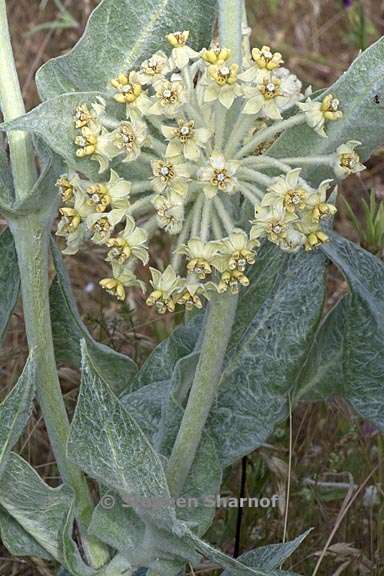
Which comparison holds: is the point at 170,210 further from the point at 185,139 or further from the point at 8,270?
the point at 8,270

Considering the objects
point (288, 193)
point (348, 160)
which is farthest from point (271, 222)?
point (348, 160)

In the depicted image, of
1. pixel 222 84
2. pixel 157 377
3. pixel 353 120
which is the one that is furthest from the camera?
pixel 157 377

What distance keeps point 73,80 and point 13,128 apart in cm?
27

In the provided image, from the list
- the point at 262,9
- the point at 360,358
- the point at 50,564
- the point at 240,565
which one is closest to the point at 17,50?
the point at 262,9

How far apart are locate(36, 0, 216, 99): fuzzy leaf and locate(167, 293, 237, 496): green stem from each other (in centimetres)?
41

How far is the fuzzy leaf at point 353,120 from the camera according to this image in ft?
4.70

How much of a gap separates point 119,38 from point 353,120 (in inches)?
16.4

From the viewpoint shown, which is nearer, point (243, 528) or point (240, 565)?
point (240, 565)

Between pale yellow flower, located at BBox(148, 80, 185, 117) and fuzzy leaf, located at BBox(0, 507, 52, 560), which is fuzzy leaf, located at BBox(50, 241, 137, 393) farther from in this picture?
pale yellow flower, located at BBox(148, 80, 185, 117)

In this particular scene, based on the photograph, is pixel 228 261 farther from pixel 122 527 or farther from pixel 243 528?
pixel 243 528

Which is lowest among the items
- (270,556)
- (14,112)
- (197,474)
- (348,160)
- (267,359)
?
(270,556)

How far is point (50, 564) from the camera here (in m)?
2.14

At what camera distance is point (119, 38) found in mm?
1650

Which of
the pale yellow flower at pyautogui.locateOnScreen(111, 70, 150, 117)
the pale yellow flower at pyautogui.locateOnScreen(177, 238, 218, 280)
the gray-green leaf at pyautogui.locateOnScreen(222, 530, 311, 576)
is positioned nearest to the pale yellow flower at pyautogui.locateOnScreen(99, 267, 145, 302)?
the pale yellow flower at pyautogui.locateOnScreen(177, 238, 218, 280)
